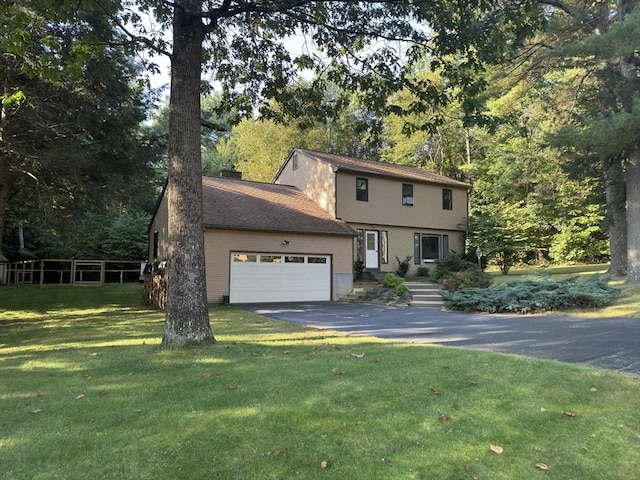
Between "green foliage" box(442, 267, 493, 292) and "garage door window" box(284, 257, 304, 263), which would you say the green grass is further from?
"garage door window" box(284, 257, 304, 263)

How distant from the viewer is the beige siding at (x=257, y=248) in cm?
1563

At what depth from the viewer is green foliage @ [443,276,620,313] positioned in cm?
1173

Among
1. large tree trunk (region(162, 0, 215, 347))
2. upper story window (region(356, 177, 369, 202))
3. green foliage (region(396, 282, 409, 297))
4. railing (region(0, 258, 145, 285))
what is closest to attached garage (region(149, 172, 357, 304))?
upper story window (region(356, 177, 369, 202))

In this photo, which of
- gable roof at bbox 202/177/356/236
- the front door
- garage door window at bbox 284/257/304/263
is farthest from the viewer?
the front door

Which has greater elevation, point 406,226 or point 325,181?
point 325,181

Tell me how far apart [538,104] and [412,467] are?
66.8ft

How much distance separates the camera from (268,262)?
16891mm

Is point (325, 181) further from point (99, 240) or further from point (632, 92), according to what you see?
point (99, 240)

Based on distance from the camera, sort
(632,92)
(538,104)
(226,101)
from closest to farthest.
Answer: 1. (226,101)
2. (632,92)
3. (538,104)

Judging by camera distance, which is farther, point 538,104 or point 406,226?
point 406,226

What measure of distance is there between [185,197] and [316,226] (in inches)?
447

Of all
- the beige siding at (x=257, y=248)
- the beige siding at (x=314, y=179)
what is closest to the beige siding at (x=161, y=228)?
the beige siding at (x=257, y=248)

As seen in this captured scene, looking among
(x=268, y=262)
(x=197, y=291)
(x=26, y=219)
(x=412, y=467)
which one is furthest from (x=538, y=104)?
(x=26, y=219)

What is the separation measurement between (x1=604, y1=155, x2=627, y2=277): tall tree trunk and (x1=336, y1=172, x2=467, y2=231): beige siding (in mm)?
7493
